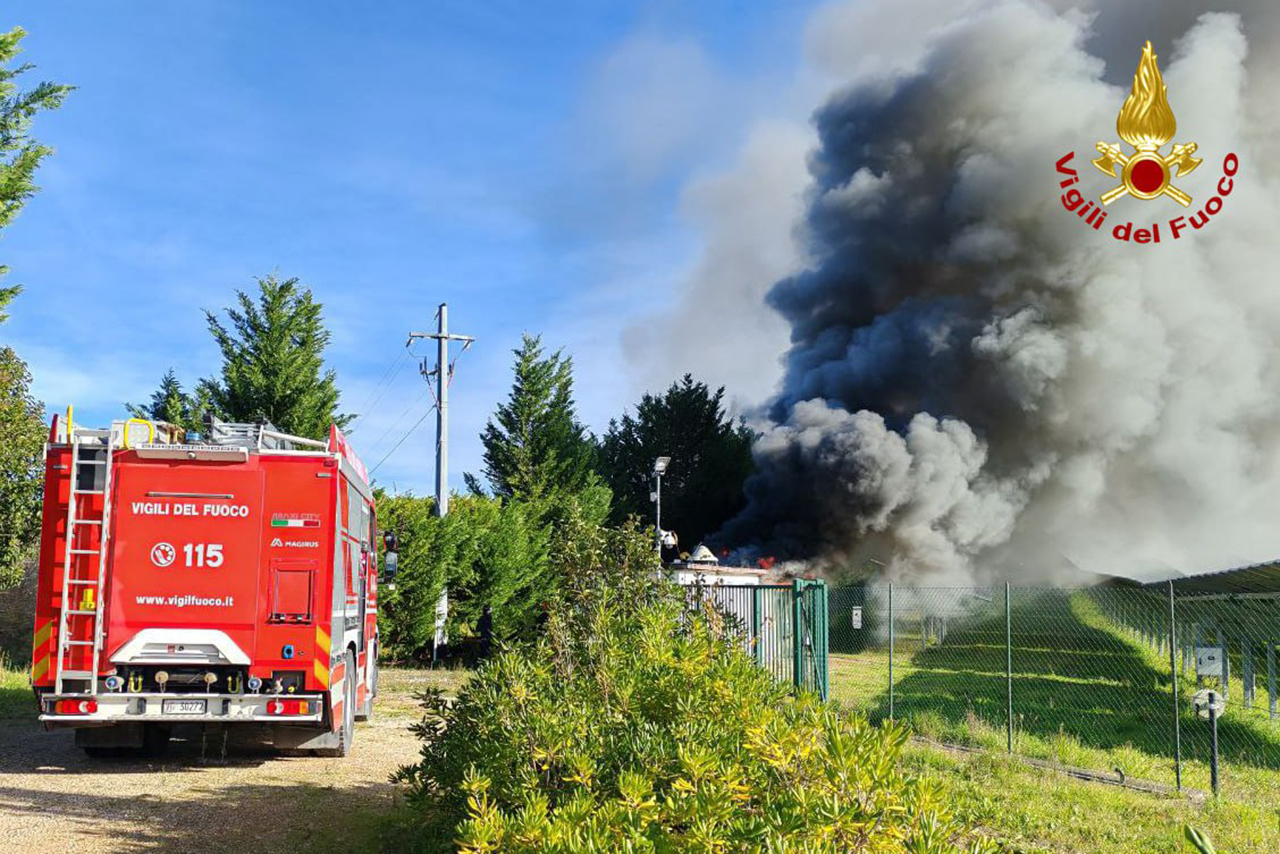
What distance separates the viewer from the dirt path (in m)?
7.25

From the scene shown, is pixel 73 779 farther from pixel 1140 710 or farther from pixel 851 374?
pixel 851 374

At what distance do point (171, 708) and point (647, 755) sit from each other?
6.60m

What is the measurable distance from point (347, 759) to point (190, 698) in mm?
2195

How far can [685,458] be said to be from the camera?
55.2 m

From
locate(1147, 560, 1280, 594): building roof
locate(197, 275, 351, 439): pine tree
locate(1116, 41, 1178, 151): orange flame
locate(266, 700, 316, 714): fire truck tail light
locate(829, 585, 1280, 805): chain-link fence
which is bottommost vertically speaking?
locate(829, 585, 1280, 805): chain-link fence

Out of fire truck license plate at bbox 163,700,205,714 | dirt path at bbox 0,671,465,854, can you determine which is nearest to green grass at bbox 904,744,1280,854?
dirt path at bbox 0,671,465,854

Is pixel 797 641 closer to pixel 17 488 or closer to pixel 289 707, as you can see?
pixel 289 707

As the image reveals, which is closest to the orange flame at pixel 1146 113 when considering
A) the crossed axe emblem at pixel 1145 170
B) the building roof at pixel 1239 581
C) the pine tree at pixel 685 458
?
the crossed axe emblem at pixel 1145 170

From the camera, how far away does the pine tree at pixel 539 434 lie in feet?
132

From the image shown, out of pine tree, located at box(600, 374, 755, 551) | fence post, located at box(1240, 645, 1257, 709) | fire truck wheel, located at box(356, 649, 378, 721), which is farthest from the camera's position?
pine tree, located at box(600, 374, 755, 551)

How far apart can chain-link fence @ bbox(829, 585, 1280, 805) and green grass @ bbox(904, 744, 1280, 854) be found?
0.84m

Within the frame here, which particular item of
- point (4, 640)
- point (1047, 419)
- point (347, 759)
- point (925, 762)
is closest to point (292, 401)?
point (4, 640)

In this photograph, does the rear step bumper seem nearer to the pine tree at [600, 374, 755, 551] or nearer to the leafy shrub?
the leafy shrub

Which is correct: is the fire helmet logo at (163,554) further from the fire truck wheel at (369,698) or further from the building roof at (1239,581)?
the building roof at (1239,581)
